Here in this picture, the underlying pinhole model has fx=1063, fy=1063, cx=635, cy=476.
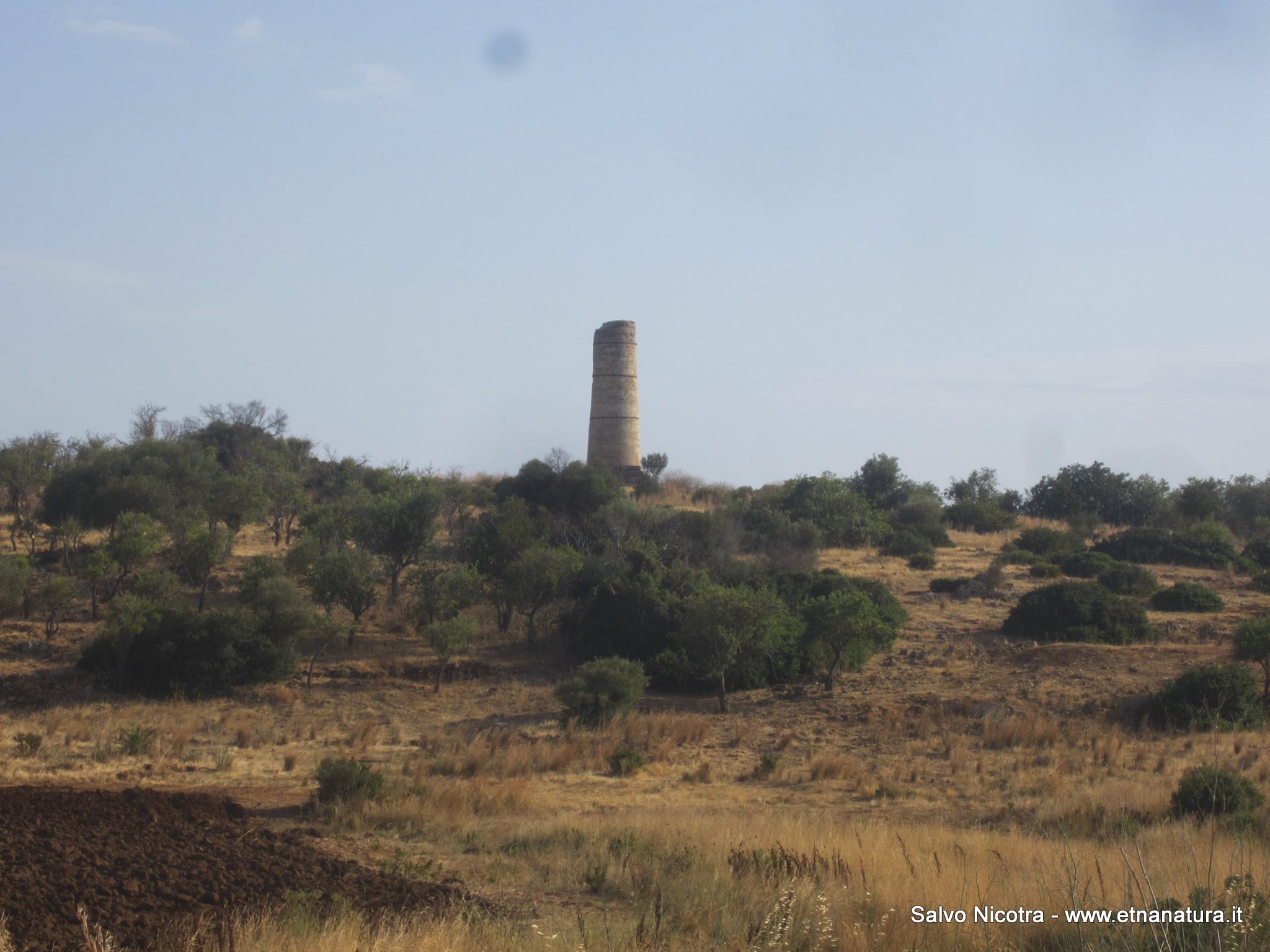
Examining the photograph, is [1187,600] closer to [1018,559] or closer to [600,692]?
[1018,559]

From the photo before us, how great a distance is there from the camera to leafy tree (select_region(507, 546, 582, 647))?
79.2 feet

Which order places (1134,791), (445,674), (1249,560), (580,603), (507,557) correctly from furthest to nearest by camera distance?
(1249,560), (507,557), (580,603), (445,674), (1134,791)

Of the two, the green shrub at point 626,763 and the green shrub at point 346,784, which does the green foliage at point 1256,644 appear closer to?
the green shrub at point 626,763

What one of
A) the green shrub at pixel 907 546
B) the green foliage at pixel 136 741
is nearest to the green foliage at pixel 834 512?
the green shrub at pixel 907 546

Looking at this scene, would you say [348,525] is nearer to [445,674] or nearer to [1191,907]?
[445,674]

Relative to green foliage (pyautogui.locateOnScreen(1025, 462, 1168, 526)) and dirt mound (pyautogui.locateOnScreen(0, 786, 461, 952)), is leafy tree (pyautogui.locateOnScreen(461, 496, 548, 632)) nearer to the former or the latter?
dirt mound (pyautogui.locateOnScreen(0, 786, 461, 952))

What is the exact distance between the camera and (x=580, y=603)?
968 inches

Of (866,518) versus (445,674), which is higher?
(866,518)

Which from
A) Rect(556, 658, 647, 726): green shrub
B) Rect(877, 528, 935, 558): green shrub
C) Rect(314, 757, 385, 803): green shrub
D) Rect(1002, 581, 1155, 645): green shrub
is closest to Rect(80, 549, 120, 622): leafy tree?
Rect(556, 658, 647, 726): green shrub

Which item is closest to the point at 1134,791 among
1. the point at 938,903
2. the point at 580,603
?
the point at 938,903

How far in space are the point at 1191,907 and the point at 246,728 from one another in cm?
1463

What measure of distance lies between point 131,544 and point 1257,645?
21.6m

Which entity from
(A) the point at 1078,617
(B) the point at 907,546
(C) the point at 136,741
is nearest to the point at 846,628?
(A) the point at 1078,617

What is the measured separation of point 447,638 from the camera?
813 inches
